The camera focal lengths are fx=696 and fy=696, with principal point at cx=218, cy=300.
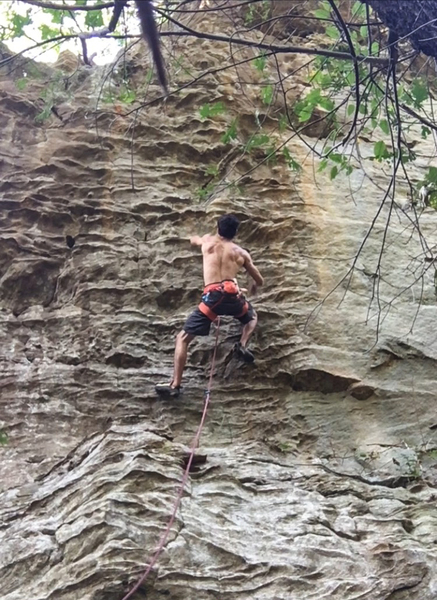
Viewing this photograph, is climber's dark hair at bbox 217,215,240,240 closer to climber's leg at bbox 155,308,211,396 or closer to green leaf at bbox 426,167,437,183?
climber's leg at bbox 155,308,211,396

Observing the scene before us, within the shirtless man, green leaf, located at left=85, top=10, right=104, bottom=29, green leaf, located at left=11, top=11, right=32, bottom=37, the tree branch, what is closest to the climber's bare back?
the shirtless man

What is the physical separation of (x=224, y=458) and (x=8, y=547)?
1.80 m

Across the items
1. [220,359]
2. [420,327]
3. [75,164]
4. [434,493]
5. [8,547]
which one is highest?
[75,164]

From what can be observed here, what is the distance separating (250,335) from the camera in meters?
6.99

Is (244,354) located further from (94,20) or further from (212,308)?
(94,20)

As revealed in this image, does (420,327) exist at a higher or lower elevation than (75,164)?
lower

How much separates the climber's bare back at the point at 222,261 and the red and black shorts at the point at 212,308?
21 cm

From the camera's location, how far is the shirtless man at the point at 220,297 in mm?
6586

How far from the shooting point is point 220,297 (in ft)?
21.9

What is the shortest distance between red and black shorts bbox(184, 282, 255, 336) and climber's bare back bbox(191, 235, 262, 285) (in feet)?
0.70

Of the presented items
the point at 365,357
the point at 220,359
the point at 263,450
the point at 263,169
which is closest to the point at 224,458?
the point at 263,450

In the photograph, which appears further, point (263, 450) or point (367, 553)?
point (263, 450)

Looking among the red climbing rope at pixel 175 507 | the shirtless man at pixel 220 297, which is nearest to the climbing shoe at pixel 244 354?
the shirtless man at pixel 220 297

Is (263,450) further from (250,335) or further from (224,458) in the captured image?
(250,335)
